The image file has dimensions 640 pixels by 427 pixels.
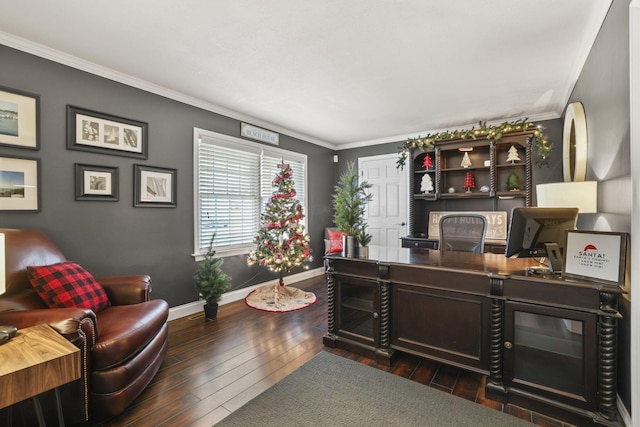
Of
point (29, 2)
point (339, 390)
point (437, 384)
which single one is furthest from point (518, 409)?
point (29, 2)

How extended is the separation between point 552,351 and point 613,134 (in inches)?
58.3

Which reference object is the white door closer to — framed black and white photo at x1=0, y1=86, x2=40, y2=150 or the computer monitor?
the computer monitor

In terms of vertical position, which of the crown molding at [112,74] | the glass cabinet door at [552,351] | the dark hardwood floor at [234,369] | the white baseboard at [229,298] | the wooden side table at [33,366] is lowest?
the dark hardwood floor at [234,369]

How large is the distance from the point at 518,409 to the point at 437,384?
0.50 m

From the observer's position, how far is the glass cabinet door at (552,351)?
5.76 ft

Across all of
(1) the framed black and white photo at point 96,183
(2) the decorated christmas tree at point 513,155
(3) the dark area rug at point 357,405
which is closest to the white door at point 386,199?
(2) the decorated christmas tree at point 513,155

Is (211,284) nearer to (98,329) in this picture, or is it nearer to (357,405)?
(98,329)

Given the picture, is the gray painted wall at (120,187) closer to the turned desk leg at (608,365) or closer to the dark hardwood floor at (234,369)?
the dark hardwood floor at (234,369)

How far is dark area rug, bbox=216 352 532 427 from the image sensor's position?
6.00 ft

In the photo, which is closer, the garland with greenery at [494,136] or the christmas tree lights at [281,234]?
the garland with greenery at [494,136]

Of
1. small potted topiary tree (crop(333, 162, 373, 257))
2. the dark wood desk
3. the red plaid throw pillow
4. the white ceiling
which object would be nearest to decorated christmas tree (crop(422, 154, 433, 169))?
the white ceiling

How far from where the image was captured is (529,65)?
9.70 ft

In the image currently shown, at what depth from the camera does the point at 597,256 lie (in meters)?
1.78

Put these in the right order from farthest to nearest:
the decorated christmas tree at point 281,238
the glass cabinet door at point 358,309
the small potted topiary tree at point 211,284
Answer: the decorated christmas tree at point 281,238 → the small potted topiary tree at point 211,284 → the glass cabinet door at point 358,309
